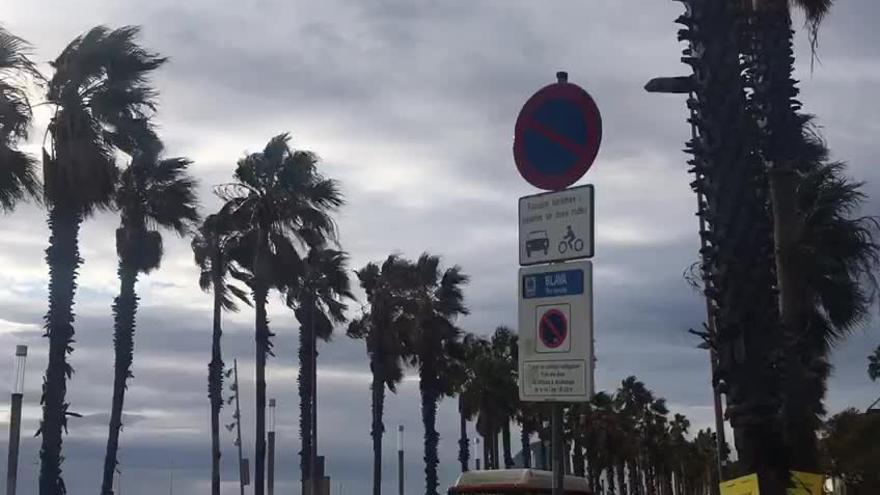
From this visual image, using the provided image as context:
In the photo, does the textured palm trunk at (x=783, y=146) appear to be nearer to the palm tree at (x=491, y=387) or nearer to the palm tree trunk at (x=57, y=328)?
the palm tree trunk at (x=57, y=328)

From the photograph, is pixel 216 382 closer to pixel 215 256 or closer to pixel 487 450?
pixel 215 256

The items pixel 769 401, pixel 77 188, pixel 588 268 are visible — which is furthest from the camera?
pixel 77 188

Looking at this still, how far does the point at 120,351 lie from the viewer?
38906 mm

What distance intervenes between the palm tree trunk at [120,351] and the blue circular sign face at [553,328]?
33291mm

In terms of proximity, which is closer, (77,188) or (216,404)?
(77,188)

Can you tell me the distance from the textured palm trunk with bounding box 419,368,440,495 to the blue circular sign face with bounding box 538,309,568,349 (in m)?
47.0

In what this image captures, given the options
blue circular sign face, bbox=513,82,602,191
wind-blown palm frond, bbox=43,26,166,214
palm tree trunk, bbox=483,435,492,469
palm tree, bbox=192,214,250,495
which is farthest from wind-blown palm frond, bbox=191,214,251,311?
blue circular sign face, bbox=513,82,602,191

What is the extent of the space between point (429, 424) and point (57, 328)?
97.5 feet

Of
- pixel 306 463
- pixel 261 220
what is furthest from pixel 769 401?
pixel 306 463

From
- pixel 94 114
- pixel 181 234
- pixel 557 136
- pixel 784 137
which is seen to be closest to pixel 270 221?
pixel 181 234

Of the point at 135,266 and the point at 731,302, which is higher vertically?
the point at 135,266

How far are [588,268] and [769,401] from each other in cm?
429

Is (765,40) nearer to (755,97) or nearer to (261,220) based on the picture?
(755,97)

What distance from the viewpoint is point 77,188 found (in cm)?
A: 2702
